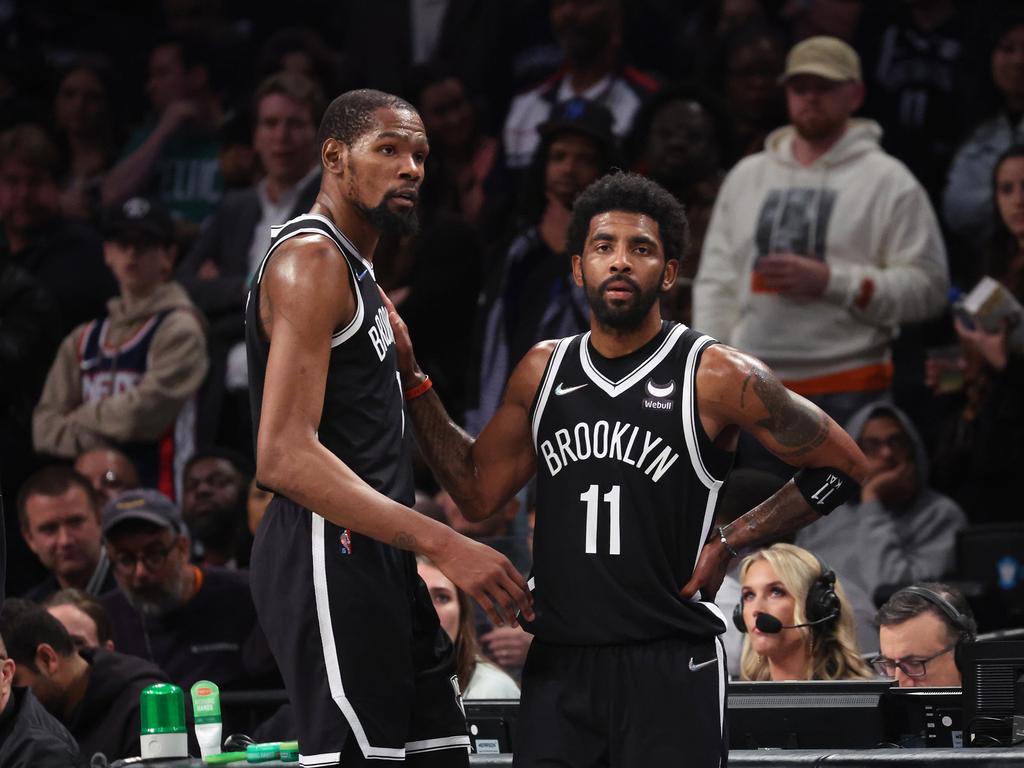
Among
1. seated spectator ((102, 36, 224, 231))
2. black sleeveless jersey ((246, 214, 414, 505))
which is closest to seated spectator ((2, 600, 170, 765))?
black sleeveless jersey ((246, 214, 414, 505))

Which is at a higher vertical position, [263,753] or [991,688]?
[991,688]

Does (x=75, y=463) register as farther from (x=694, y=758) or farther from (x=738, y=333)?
(x=694, y=758)

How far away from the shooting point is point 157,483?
8961 mm

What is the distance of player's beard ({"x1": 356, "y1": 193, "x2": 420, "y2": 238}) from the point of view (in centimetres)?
406

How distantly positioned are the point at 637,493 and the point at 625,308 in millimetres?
448

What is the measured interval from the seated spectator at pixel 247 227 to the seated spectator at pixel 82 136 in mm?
1618

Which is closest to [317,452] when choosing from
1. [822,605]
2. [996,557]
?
[822,605]

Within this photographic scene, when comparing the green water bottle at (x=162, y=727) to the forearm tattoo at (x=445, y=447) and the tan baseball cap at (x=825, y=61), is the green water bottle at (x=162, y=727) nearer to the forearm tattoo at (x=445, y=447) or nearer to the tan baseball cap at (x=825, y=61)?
the forearm tattoo at (x=445, y=447)

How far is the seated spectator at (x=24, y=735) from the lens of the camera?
525 centimetres

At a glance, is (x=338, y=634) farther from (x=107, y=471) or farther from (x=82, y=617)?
(x=107, y=471)

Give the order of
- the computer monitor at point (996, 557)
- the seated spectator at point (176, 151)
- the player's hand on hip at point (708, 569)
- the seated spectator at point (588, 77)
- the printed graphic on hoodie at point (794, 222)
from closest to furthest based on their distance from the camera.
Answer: the player's hand on hip at point (708, 569) → the computer monitor at point (996, 557) → the printed graphic on hoodie at point (794, 222) → the seated spectator at point (588, 77) → the seated spectator at point (176, 151)

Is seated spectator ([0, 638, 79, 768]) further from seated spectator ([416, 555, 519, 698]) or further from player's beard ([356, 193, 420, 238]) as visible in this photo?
player's beard ([356, 193, 420, 238])

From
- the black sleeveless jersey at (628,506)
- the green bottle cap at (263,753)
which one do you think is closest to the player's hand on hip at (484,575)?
the black sleeveless jersey at (628,506)

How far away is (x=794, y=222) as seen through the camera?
7.73 metres
